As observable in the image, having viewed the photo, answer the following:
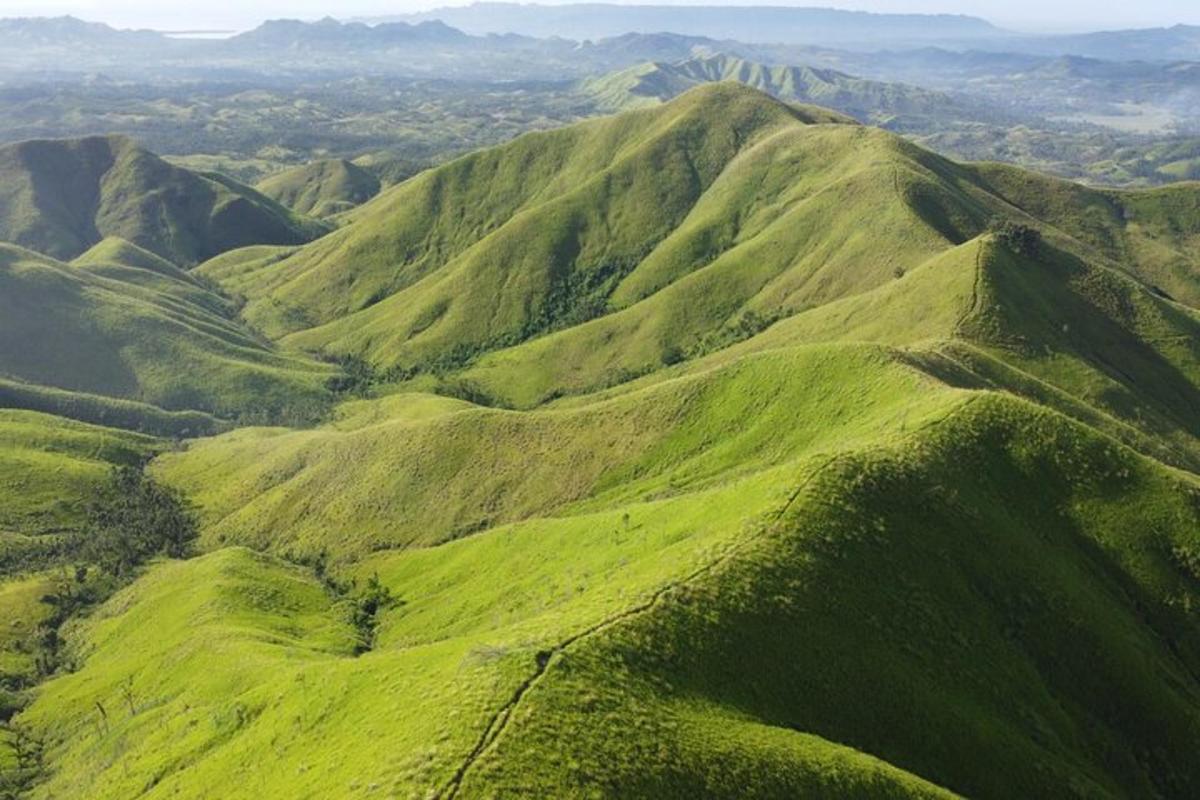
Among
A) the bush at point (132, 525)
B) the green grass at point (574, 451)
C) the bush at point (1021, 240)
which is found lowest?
the bush at point (132, 525)

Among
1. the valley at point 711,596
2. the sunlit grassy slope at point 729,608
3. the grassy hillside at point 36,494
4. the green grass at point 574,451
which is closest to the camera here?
the sunlit grassy slope at point 729,608

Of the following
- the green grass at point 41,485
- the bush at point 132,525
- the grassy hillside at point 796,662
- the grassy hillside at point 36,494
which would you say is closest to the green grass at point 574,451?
the bush at point 132,525

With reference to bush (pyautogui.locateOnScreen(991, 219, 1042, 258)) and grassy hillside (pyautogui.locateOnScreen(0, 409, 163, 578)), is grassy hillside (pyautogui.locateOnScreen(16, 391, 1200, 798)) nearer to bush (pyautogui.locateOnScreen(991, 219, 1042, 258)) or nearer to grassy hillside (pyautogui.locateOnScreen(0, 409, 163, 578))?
grassy hillside (pyautogui.locateOnScreen(0, 409, 163, 578))

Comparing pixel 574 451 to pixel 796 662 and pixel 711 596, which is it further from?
pixel 796 662

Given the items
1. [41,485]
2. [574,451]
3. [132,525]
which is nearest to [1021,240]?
[574,451]

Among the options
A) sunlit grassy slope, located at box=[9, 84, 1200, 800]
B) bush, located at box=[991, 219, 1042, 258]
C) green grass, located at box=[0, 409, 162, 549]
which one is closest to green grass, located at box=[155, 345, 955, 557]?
sunlit grassy slope, located at box=[9, 84, 1200, 800]

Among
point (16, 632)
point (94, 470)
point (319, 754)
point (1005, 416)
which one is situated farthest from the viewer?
point (94, 470)

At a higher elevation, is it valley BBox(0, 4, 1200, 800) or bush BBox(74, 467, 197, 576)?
valley BBox(0, 4, 1200, 800)

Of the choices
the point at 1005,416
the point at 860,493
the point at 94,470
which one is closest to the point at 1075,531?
the point at 1005,416

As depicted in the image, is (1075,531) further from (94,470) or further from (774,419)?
(94,470)

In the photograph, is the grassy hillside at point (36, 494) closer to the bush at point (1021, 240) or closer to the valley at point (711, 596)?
the valley at point (711, 596)

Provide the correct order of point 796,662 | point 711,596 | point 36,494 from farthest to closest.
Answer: point 36,494 < point 711,596 < point 796,662
